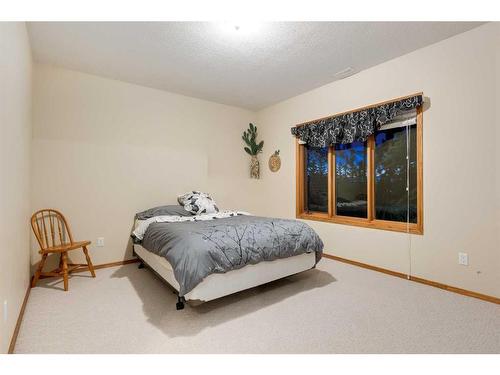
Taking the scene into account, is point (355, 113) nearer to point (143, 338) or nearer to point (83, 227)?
point (143, 338)

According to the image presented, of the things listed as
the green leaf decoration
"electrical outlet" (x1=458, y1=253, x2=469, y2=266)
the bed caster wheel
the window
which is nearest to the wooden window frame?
the window

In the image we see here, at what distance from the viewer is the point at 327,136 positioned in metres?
3.56

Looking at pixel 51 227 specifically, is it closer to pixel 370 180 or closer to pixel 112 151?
pixel 112 151

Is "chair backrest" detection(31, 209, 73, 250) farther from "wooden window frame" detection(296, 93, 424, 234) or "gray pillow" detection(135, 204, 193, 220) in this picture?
"wooden window frame" detection(296, 93, 424, 234)

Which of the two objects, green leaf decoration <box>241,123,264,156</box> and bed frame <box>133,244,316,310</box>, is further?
green leaf decoration <box>241,123,264,156</box>

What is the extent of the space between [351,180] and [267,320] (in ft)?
7.70

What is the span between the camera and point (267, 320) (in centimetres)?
199

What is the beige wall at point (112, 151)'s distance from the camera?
3.01 meters

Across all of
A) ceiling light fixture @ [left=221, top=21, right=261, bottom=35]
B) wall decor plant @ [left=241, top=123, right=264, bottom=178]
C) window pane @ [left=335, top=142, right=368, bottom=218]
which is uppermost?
ceiling light fixture @ [left=221, top=21, right=261, bottom=35]

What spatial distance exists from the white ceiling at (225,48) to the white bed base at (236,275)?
7.12 feet

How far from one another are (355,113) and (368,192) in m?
1.05

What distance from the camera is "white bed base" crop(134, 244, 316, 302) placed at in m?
2.08

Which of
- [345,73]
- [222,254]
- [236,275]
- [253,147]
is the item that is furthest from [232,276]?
[253,147]
